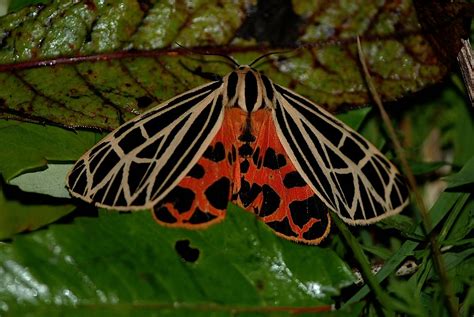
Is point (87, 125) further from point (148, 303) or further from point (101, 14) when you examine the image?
point (148, 303)

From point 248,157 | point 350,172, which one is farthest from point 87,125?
point 350,172

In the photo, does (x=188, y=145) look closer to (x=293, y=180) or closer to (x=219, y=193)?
(x=219, y=193)

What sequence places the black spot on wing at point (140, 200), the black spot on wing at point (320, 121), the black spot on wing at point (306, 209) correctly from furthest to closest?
the black spot on wing at point (320, 121) → the black spot on wing at point (306, 209) → the black spot on wing at point (140, 200)

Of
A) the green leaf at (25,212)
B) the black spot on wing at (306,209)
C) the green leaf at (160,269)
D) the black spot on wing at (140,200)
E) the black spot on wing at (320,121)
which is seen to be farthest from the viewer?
the green leaf at (25,212)

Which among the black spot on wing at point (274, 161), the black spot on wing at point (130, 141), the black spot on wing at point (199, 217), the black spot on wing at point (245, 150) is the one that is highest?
the black spot on wing at point (130, 141)

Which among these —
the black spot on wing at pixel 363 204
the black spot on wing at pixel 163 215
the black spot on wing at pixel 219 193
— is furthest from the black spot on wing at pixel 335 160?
the black spot on wing at pixel 163 215

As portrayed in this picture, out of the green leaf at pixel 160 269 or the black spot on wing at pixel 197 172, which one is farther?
the black spot on wing at pixel 197 172

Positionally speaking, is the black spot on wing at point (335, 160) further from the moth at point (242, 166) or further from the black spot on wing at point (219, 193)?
the black spot on wing at point (219, 193)

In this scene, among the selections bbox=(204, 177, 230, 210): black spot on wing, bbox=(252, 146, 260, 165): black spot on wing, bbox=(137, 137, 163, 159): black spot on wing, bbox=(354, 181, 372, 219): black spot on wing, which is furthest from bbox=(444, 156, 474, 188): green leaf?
bbox=(137, 137, 163, 159): black spot on wing
